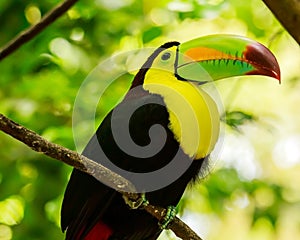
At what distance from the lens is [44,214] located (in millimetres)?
2887

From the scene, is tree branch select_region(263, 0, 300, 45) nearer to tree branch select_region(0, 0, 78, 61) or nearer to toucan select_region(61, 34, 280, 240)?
toucan select_region(61, 34, 280, 240)

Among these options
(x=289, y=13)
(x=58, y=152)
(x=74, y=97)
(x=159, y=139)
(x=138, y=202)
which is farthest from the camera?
(x=74, y=97)

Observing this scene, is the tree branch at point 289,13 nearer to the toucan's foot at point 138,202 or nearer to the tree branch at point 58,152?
the tree branch at point 58,152

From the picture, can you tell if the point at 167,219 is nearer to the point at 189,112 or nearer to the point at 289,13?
the point at 189,112

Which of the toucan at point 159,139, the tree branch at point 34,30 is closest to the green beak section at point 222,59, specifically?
the toucan at point 159,139

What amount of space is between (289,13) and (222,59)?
119 cm

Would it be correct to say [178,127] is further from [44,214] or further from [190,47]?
[44,214]

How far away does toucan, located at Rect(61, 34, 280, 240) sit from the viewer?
2314mm

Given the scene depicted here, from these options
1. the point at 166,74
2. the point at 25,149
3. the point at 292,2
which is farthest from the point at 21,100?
the point at 292,2

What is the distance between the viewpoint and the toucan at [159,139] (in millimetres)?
2314

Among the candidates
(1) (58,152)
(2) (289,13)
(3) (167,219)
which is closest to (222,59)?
(3) (167,219)

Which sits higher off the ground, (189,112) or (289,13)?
(189,112)

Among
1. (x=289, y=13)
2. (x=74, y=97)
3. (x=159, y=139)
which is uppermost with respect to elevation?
(x=74, y=97)

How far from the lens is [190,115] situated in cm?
236
